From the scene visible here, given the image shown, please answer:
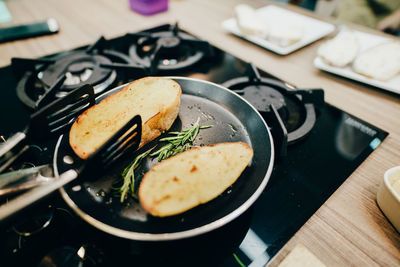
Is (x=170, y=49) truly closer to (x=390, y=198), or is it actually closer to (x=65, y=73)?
(x=65, y=73)

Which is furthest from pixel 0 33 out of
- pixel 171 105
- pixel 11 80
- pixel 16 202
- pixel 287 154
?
pixel 287 154

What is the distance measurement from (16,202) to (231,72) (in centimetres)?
91

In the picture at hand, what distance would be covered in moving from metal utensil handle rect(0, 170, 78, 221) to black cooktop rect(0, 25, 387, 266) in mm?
88

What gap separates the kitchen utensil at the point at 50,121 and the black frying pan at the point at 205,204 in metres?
0.05

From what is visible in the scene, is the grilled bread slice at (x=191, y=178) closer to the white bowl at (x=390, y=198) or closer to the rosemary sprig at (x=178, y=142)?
the rosemary sprig at (x=178, y=142)

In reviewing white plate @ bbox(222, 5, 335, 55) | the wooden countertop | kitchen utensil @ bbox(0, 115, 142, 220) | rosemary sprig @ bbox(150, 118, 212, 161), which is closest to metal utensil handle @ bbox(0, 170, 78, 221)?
kitchen utensil @ bbox(0, 115, 142, 220)

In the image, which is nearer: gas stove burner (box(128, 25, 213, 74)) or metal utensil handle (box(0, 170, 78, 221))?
metal utensil handle (box(0, 170, 78, 221))

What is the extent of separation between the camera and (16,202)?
42cm

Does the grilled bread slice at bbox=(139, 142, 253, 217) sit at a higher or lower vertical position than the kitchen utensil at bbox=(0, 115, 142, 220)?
lower

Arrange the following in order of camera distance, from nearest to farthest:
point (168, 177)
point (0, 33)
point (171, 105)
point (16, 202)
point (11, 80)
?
point (16, 202), point (168, 177), point (171, 105), point (11, 80), point (0, 33)

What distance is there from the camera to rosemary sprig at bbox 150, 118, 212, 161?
0.69m

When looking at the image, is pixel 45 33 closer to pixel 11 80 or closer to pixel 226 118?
pixel 11 80

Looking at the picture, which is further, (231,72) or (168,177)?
(231,72)

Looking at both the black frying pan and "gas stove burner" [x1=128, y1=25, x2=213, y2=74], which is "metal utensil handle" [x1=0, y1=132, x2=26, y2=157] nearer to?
the black frying pan
